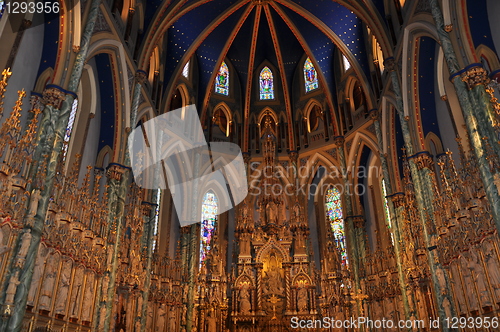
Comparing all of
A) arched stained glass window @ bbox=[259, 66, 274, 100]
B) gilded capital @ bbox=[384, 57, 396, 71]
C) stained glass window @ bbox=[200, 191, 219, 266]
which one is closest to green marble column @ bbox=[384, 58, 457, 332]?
gilded capital @ bbox=[384, 57, 396, 71]

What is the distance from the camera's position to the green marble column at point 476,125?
408 inches

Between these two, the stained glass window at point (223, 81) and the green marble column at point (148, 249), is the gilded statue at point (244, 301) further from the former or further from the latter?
the stained glass window at point (223, 81)

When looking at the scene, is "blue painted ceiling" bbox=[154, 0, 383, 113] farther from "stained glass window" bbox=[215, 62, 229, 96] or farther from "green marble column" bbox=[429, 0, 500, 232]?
"green marble column" bbox=[429, 0, 500, 232]

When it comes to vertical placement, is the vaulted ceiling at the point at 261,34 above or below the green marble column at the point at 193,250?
above

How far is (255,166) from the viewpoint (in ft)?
85.3

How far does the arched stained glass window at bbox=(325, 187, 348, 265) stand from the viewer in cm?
2308

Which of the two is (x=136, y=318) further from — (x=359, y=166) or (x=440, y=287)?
(x=359, y=166)

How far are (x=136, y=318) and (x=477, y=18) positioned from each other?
51.7ft

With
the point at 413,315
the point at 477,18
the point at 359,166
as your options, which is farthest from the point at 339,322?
the point at 477,18

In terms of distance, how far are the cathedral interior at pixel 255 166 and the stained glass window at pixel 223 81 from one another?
13 centimetres

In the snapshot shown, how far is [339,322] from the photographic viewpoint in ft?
62.6

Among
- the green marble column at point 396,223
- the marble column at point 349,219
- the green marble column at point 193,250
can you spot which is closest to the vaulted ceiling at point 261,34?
the green marble column at point 396,223

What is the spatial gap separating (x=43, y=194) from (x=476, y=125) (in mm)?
11480

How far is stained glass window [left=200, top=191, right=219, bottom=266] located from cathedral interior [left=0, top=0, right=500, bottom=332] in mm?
101
